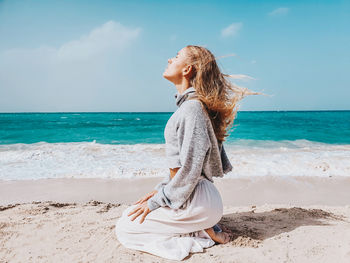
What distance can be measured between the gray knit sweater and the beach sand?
0.69 meters

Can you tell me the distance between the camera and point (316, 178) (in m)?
6.42

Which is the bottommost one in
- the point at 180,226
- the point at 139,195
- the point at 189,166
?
the point at 139,195

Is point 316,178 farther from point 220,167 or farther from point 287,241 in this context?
point 220,167

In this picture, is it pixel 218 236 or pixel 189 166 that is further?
pixel 218 236

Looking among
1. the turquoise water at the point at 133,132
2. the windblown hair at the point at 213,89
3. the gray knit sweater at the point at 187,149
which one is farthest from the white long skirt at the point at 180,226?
the turquoise water at the point at 133,132

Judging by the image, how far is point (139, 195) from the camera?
17.8 ft

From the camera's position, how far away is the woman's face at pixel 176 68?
2594 millimetres

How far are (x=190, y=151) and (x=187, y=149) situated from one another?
3 centimetres

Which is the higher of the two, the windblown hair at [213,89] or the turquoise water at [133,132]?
the windblown hair at [213,89]

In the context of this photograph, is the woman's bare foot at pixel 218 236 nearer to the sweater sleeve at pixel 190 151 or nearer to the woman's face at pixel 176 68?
the sweater sleeve at pixel 190 151

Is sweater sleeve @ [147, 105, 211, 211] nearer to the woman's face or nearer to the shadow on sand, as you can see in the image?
the woman's face

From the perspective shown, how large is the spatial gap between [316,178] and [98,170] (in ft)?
19.5

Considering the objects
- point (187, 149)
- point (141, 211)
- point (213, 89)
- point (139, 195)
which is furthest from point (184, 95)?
point (139, 195)

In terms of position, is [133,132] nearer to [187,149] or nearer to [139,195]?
[139,195]
